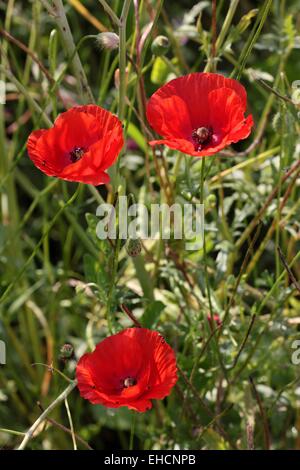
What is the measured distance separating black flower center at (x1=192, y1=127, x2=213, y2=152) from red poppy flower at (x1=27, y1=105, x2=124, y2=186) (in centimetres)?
9

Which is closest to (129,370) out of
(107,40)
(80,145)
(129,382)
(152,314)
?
(129,382)

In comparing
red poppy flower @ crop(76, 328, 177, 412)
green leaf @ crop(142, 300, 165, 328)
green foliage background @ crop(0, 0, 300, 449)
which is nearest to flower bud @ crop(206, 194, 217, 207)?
green foliage background @ crop(0, 0, 300, 449)

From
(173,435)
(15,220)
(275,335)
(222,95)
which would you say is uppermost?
(222,95)

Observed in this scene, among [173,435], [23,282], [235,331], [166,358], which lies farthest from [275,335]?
[23,282]

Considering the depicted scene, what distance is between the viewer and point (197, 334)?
38.4 inches

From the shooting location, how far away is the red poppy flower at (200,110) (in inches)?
30.8

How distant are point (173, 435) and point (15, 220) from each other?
479 mm

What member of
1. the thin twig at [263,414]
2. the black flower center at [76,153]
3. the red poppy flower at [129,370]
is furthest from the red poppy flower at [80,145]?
the thin twig at [263,414]

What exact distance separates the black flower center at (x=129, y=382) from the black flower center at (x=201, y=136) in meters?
0.24

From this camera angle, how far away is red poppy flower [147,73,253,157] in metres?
0.78

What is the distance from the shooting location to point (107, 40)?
0.84m

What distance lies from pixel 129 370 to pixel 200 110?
0.27 m
